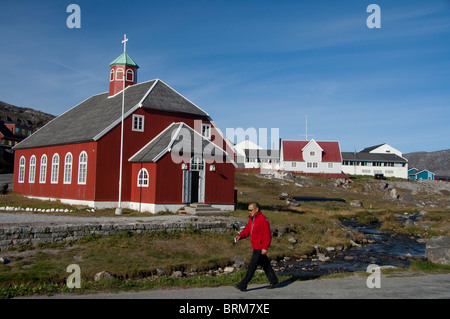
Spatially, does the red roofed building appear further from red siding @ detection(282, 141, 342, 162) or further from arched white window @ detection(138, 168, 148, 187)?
arched white window @ detection(138, 168, 148, 187)

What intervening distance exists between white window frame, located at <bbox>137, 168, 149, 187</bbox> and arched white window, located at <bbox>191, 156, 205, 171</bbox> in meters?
2.88

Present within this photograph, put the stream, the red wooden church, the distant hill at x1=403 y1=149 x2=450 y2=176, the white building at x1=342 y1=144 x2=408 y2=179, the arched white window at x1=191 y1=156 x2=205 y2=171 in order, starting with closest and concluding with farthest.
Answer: the stream < the red wooden church < the arched white window at x1=191 y1=156 x2=205 y2=171 < the white building at x1=342 y1=144 x2=408 y2=179 < the distant hill at x1=403 y1=149 x2=450 y2=176

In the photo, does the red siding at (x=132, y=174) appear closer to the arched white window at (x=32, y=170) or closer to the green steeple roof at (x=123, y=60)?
the arched white window at (x=32, y=170)

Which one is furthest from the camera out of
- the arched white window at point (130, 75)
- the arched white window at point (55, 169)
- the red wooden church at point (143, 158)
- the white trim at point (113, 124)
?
the arched white window at point (130, 75)

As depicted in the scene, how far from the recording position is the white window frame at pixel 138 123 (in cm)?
2766

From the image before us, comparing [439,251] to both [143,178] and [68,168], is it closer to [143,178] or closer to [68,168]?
[143,178]

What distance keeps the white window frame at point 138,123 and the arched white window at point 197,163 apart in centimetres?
457

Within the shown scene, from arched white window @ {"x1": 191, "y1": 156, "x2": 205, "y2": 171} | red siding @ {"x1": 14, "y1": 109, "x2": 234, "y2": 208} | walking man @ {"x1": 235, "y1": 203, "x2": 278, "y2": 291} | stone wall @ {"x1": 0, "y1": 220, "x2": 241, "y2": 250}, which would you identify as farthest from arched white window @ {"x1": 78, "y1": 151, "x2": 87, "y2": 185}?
walking man @ {"x1": 235, "y1": 203, "x2": 278, "y2": 291}

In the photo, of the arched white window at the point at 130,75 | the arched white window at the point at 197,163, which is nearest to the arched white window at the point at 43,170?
the arched white window at the point at 130,75

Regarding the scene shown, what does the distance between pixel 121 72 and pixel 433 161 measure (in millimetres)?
179727

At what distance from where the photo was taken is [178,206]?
25234 mm

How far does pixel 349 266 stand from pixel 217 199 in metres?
11.1

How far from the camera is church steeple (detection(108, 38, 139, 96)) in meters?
33.2

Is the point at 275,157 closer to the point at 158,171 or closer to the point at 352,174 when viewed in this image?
the point at 352,174
